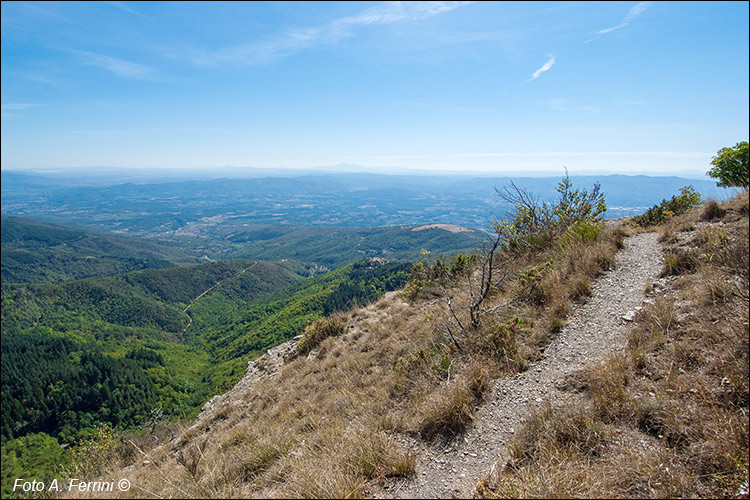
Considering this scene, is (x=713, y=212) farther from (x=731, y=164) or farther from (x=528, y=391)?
(x=528, y=391)

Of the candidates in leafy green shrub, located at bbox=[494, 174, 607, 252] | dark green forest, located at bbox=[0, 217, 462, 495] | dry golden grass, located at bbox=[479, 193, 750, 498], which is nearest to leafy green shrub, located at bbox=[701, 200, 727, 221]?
leafy green shrub, located at bbox=[494, 174, 607, 252]

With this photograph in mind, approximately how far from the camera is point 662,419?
2918 mm

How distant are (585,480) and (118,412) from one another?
81.2 metres

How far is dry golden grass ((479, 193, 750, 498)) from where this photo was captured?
248 cm

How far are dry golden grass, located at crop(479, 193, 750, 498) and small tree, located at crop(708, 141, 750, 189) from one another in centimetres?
588

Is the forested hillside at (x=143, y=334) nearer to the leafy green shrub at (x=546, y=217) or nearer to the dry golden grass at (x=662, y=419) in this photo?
the leafy green shrub at (x=546, y=217)

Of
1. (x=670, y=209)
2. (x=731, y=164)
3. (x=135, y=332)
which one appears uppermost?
(x=731, y=164)

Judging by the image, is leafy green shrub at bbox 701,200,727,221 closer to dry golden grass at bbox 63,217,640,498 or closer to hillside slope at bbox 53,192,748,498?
hillside slope at bbox 53,192,748,498

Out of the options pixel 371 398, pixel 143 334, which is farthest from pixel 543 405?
pixel 143 334

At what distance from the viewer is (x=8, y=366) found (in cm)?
6912

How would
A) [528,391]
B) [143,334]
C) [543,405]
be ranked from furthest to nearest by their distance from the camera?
[143,334]
[528,391]
[543,405]

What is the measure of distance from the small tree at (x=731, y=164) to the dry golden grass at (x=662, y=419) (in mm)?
5883

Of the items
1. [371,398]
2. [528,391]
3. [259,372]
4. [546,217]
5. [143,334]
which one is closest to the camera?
[528,391]

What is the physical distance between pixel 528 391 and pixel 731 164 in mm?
10195
